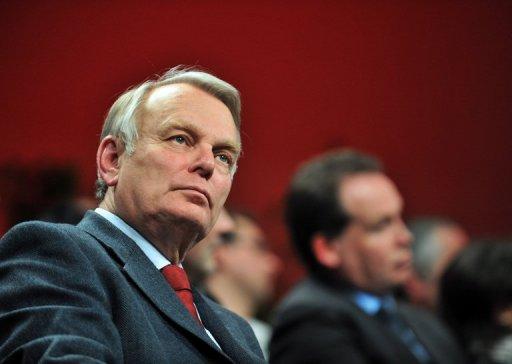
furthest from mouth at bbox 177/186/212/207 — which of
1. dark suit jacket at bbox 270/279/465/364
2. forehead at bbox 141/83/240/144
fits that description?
dark suit jacket at bbox 270/279/465/364

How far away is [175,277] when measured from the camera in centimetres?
176

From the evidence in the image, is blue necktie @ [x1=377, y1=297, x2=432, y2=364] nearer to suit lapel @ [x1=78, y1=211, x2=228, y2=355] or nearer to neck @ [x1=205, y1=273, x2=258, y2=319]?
neck @ [x1=205, y1=273, x2=258, y2=319]

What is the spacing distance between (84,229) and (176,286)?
0.22 meters

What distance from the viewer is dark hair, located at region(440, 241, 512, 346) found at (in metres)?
3.04

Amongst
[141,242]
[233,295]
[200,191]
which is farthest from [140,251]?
[233,295]

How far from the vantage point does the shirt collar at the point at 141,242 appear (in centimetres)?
173

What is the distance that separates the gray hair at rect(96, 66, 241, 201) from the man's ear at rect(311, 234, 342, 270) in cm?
116

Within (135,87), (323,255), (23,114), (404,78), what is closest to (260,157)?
(404,78)

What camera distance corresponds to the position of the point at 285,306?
111 inches

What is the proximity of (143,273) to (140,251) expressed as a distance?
0.06m

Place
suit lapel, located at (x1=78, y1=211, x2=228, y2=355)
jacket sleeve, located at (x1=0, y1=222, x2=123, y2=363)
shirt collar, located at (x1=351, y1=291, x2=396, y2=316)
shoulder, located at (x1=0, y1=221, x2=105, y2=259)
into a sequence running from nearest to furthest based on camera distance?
1. jacket sleeve, located at (x1=0, y1=222, x2=123, y2=363)
2. shoulder, located at (x1=0, y1=221, x2=105, y2=259)
3. suit lapel, located at (x1=78, y1=211, x2=228, y2=355)
4. shirt collar, located at (x1=351, y1=291, x2=396, y2=316)

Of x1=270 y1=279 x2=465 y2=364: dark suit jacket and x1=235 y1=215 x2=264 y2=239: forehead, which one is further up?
x1=270 y1=279 x2=465 y2=364: dark suit jacket

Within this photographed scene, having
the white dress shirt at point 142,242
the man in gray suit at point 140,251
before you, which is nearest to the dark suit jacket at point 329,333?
the man in gray suit at point 140,251

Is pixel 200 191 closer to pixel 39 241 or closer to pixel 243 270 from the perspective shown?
pixel 39 241
